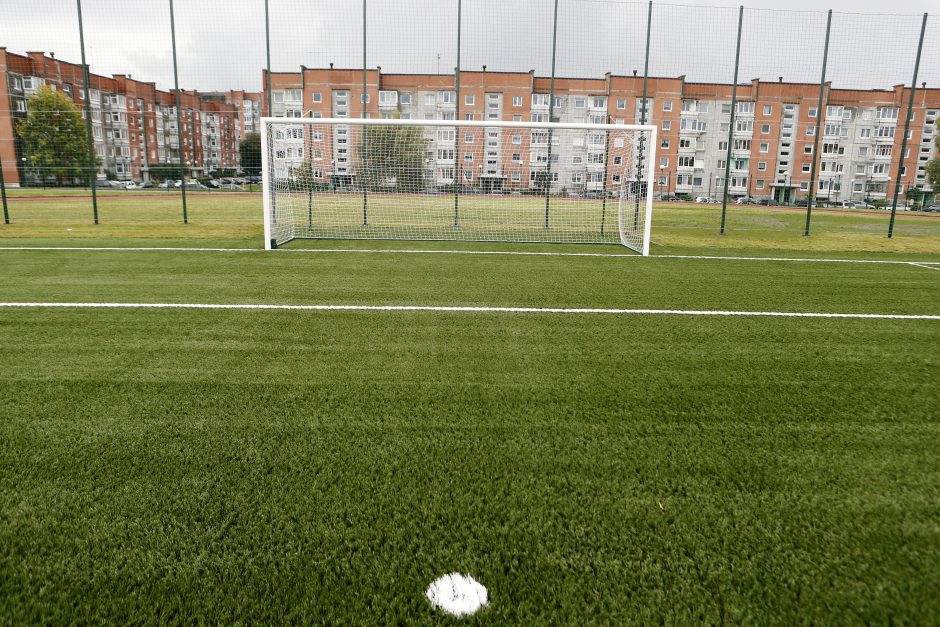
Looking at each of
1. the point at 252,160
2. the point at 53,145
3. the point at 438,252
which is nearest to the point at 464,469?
the point at 438,252

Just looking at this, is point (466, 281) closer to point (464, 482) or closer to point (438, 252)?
point (438, 252)

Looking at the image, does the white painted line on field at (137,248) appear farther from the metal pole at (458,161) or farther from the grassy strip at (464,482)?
the grassy strip at (464,482)

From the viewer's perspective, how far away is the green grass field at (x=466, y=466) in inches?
64.7

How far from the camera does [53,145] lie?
15.7 metres

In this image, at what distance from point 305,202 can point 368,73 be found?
3.87 meters

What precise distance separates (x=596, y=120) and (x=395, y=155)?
23.4 m

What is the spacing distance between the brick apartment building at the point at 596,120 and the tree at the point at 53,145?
5271mm

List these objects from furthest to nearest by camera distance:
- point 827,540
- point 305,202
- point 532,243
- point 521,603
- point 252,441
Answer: point 305,202 → point 532,243 → point 252,441 → point 827,540 → point 521,603

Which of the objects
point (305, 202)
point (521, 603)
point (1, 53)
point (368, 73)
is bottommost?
point (521, 603)

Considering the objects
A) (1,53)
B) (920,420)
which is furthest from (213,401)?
(1,53)

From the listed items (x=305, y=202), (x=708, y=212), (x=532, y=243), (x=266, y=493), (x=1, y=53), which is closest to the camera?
(x=266, y=493)

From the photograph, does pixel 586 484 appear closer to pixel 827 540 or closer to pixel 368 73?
pixel 827 540

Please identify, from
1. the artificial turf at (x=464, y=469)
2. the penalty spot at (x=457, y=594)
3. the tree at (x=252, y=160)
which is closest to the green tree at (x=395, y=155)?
the tree at (x=252, y=160)

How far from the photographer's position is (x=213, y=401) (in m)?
3.01
